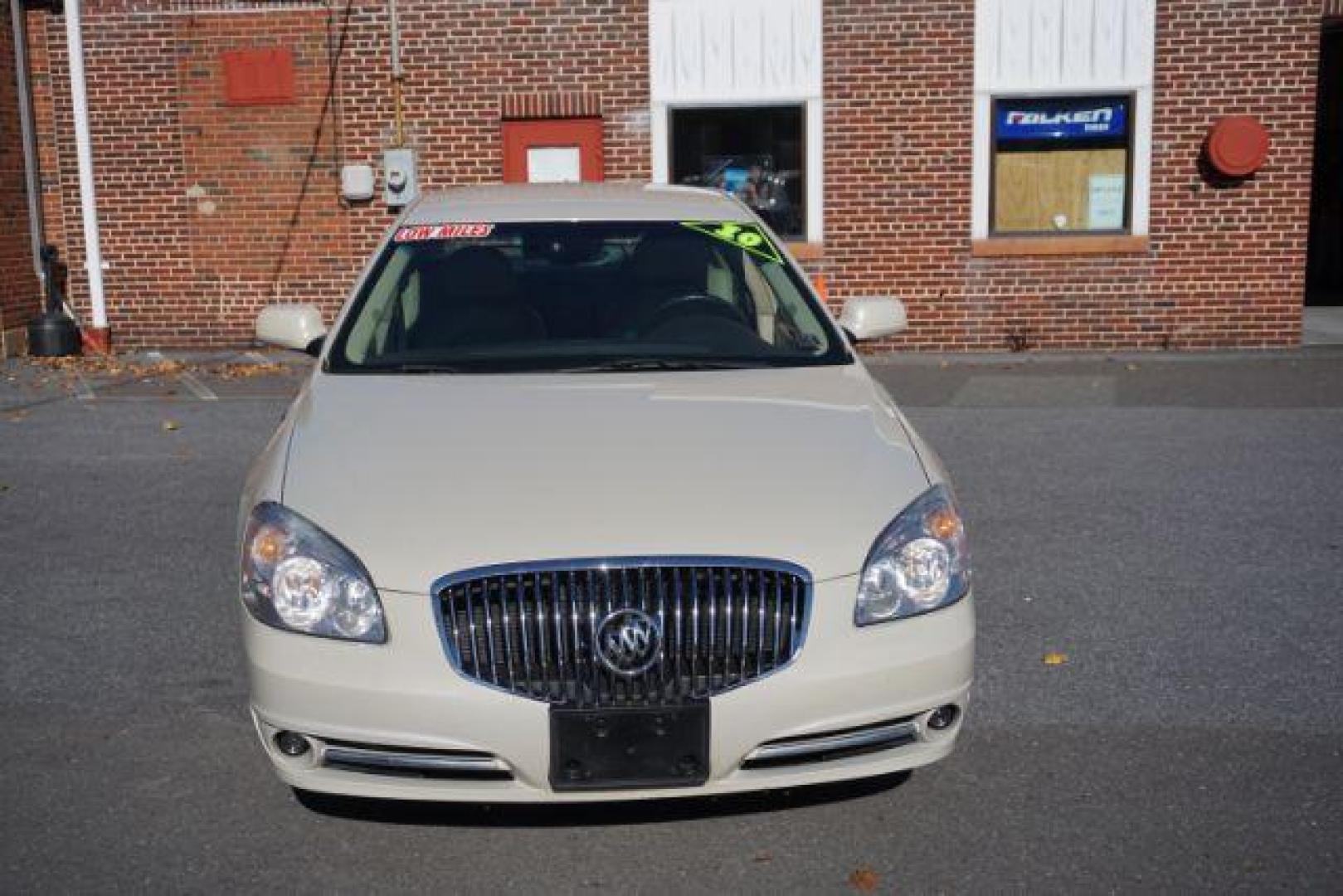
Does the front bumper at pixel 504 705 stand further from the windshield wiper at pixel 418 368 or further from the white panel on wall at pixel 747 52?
the white panel on wall at pixel 747 52

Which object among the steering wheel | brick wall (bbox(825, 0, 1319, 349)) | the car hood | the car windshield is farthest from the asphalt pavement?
brick wall (bbox(825, 0, 1319, 349))

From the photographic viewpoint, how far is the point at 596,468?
3.94 metres

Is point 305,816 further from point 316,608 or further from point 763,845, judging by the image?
point 763,845

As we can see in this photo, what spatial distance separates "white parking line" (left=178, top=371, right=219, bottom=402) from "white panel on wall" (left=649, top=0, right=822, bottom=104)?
16.4ft

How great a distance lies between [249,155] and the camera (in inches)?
574

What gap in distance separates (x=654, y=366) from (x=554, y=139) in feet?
33.2

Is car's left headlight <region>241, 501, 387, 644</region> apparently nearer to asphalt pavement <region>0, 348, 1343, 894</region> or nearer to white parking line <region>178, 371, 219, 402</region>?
asphalt pavement <region>0, 348, 1343, 894</region>

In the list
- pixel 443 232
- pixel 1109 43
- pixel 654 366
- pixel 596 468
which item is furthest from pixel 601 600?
pixel 1109 43

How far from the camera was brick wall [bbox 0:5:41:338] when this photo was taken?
14.3 metres

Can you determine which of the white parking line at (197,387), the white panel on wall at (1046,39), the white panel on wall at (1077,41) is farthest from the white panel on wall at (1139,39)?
the white parking line at (197,387)

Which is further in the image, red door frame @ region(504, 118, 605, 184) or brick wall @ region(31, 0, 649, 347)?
red door frame @ region(504, 118, 605, 184)

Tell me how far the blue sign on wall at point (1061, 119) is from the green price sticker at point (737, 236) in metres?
9.36

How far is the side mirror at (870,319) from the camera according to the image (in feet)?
18.9

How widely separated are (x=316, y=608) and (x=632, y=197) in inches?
105
